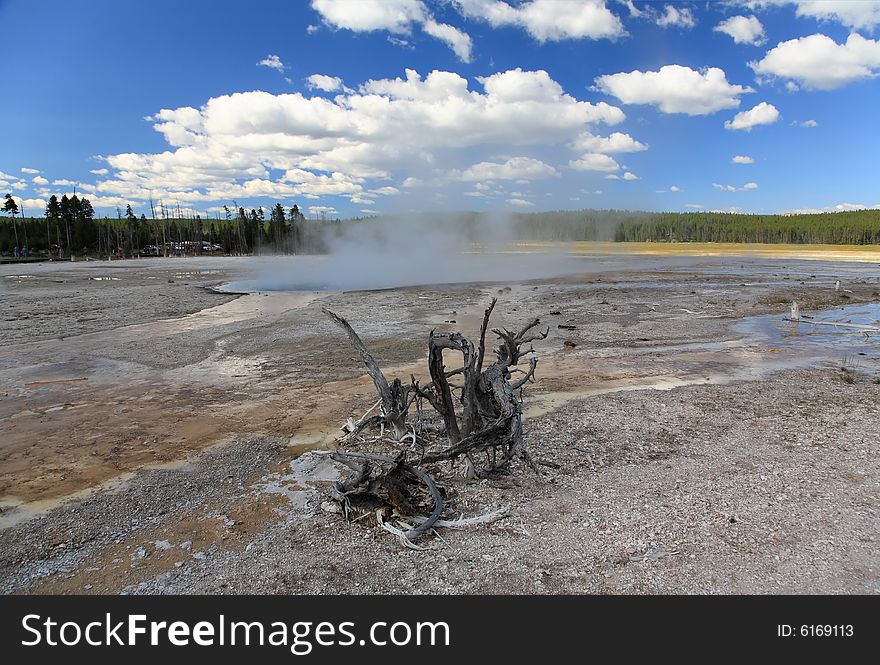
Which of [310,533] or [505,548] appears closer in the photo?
[505,548]

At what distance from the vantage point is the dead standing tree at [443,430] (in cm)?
579

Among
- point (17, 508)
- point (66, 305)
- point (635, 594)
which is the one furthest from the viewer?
point (66, 305)

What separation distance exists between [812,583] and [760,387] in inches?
289

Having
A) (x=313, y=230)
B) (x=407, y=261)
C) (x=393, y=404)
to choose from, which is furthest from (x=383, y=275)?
(x=313, y=230)

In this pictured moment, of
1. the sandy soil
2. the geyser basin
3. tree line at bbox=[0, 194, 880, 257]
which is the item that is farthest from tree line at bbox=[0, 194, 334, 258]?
the sandy soil

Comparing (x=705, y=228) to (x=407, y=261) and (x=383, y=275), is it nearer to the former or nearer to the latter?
(x=407, y=261)

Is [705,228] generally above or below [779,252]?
above

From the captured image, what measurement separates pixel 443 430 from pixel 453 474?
47.2 inches

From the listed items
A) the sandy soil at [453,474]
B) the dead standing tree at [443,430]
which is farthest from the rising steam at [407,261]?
the dead standing tree at [443,430]

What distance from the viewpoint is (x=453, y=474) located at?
6758 millimetres

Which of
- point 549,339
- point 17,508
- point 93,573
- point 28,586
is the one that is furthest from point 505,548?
point 549,339
